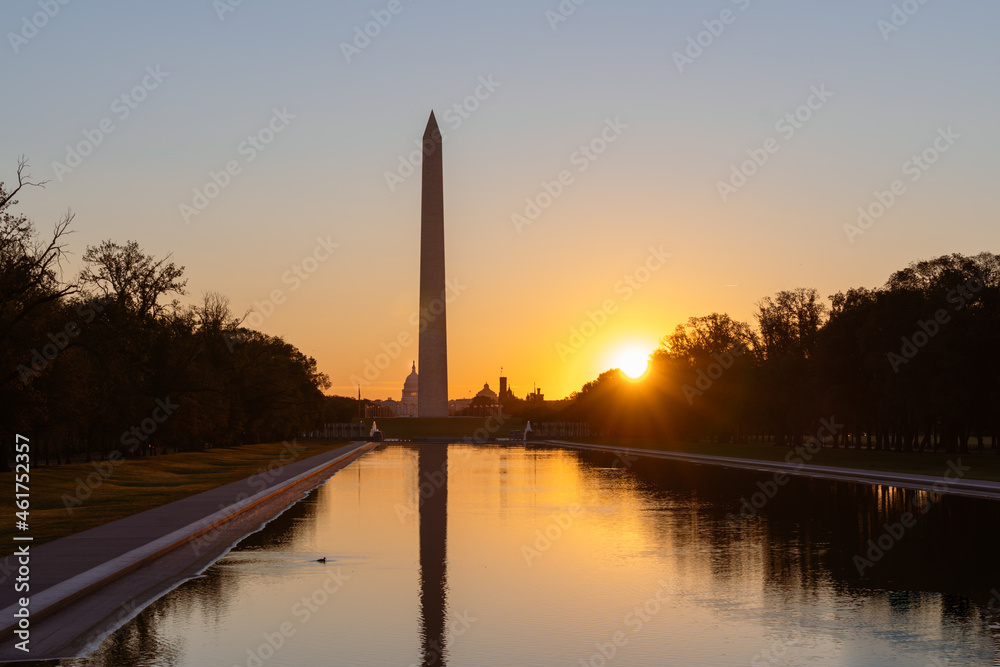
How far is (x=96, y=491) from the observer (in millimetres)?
30547

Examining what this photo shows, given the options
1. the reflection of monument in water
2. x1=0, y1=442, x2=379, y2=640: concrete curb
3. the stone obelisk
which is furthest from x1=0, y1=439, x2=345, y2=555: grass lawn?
the stone obelisk

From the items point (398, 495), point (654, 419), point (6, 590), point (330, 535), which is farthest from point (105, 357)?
point (654, 419)

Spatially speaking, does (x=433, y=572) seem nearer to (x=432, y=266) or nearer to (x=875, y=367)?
(x=875, y=367)

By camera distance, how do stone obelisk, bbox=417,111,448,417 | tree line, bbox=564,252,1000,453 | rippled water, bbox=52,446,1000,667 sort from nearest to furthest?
rippled water, bbox=52,446,1000,667
tree line, bbox=564,252,1000,453
stone obelisk, bbox=417,111,448,417

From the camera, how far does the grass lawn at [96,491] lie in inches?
784

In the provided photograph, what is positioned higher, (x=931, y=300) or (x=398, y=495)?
(x=931, y=300)

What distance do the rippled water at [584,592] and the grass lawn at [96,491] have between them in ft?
12.7

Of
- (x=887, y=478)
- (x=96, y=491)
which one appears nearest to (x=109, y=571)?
(x=96, y=491)

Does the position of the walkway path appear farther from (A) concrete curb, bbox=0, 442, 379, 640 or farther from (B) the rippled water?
(B) the rippled water

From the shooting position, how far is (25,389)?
32094 millimetres

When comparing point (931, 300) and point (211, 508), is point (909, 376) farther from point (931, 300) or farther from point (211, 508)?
point (211, 508)

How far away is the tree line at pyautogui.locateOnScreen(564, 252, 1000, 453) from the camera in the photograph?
58.0 m

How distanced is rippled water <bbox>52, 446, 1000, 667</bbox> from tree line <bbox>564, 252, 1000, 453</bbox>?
3801 centimetres

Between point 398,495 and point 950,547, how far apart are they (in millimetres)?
14859
